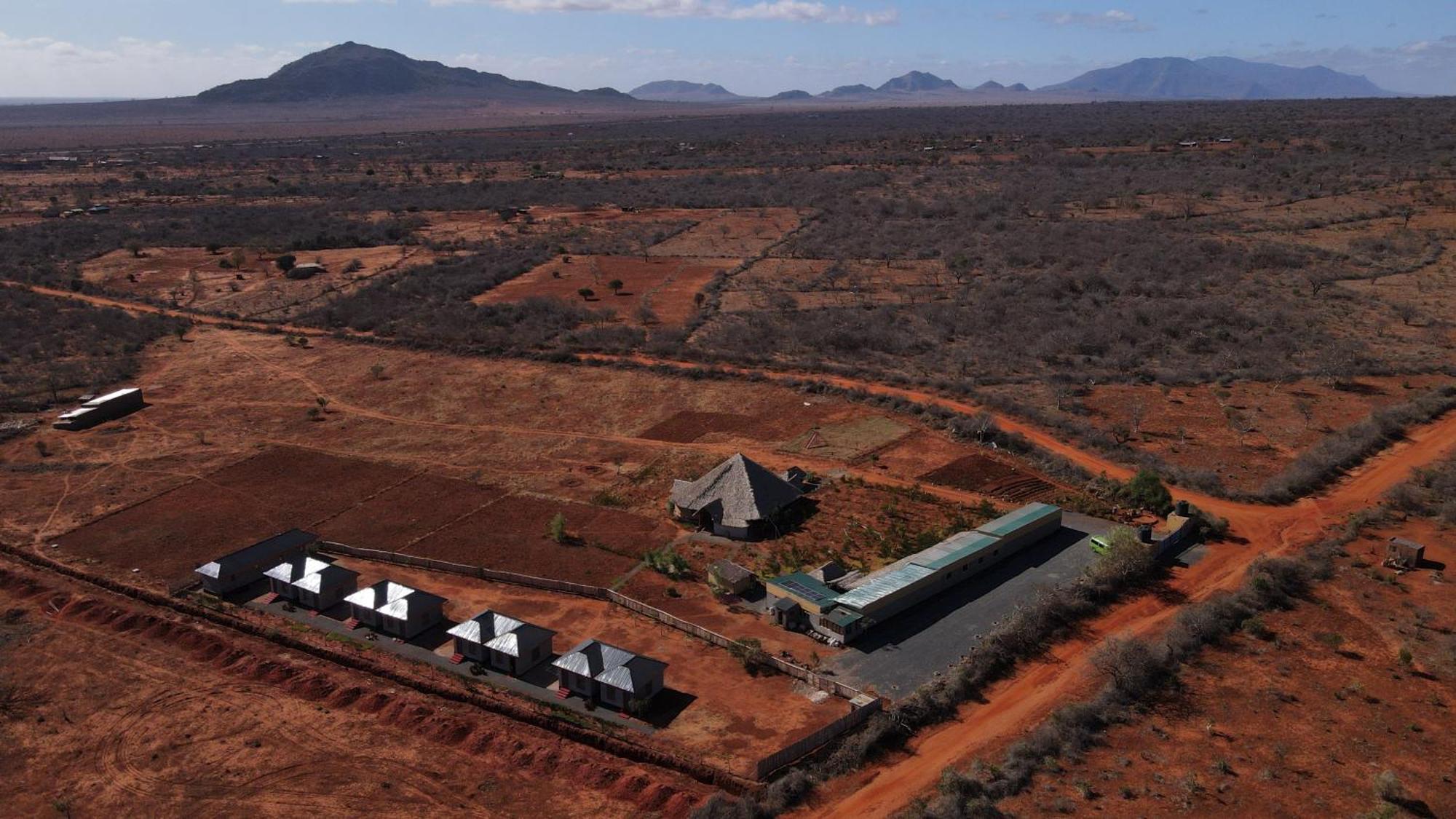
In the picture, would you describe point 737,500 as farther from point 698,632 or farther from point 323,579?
point 323,579

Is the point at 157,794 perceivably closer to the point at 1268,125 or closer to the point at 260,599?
the point at 260,599

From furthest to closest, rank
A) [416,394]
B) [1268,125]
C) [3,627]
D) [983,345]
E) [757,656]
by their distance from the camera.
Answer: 1. [1268,125]
2. [983,345]
3. [416,394]
4. [3,627]
5. [757,656]

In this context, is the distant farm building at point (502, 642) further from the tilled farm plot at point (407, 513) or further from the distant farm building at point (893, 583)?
the tilled farm plot at point (407, 513)

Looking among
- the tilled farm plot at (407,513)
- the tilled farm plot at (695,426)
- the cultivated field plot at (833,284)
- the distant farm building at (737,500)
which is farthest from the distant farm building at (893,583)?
the cultivated field plot at (833,284)

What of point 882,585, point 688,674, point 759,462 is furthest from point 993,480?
point 688,674

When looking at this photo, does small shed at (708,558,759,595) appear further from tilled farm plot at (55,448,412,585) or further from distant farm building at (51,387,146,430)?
distant farm building at (51,387,146,430)

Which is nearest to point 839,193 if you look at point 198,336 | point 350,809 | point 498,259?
point 498,259
